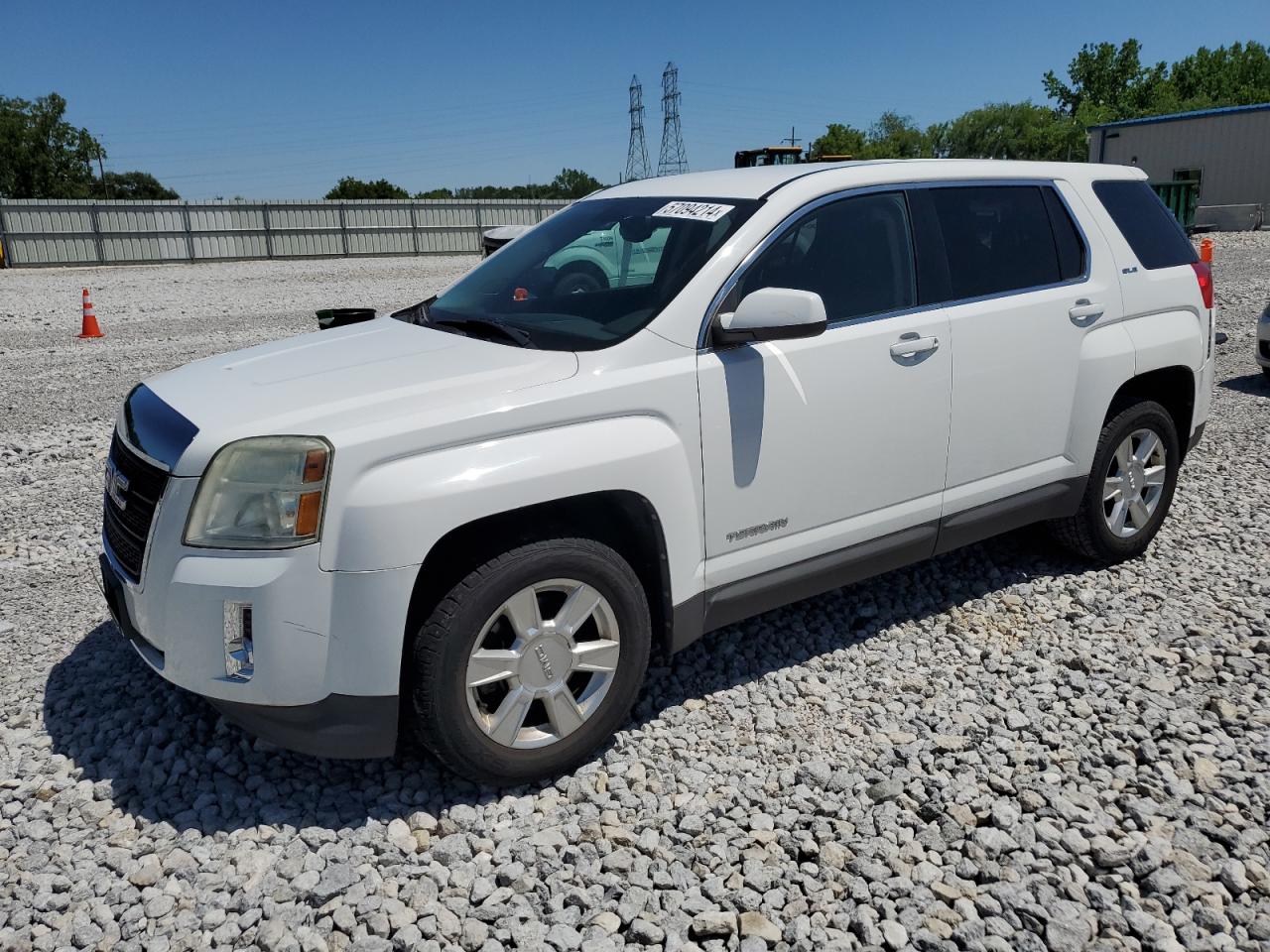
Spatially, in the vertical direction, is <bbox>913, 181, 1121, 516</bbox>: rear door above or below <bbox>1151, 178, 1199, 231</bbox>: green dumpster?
below

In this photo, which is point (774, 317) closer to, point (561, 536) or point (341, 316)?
point (561, 536)

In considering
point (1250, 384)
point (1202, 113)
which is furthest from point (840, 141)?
point (1250, 384)

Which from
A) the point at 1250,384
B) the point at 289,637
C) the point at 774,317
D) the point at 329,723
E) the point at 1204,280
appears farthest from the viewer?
the point at 1250,384

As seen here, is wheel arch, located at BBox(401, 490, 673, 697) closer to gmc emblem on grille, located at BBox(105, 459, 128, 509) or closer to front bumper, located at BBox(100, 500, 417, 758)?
front bumper, located at BBox(100, 500, 417, 758)

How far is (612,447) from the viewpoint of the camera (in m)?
3.13

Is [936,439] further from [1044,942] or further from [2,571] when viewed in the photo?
[2,571]

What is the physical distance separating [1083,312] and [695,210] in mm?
1870

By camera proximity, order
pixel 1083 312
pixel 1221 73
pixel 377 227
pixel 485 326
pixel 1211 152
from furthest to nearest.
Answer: pixel 1221 73 < pixel 1211 152 < pixel 377 227 < pixel 1083 312 < pixel 485 326

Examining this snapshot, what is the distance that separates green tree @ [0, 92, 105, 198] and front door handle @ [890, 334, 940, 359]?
80102mm

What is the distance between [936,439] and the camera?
3.97 m

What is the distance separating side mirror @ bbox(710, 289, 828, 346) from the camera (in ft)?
10.5

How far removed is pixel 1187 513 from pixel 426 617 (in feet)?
15.3

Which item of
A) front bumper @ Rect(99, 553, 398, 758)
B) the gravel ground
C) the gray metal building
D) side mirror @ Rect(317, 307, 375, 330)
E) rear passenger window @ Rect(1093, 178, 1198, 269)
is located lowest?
the gravel ground

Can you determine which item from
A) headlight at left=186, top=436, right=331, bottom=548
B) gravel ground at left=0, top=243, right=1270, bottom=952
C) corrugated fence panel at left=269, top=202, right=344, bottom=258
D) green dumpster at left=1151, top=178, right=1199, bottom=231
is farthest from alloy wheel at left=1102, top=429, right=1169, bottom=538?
corrugated fence panel at left=269, top=202, right=344, bottom=258
